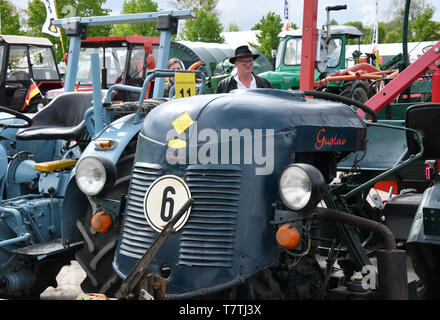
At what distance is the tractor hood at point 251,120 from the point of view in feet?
9.12

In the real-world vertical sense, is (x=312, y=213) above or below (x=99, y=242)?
above

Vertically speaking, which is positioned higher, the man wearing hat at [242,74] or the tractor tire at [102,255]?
the man wearing hat at [242,74]

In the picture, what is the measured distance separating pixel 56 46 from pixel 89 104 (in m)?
18.1

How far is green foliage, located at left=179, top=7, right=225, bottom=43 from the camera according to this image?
32.3 meters

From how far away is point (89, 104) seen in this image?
536 cm

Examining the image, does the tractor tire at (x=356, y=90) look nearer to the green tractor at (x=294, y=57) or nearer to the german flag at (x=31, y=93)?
the green tractor at (x=294, y=57)

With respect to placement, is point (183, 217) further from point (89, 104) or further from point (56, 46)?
point (56, 46)

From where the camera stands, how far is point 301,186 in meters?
2.53

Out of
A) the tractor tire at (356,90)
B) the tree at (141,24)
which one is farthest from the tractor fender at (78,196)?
the tree at (141,24)

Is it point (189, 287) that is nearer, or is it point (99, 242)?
point (189, 287)

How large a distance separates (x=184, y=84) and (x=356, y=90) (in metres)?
8.03

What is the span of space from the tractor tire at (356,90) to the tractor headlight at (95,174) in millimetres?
8968

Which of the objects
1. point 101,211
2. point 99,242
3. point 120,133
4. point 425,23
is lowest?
point 99,242
